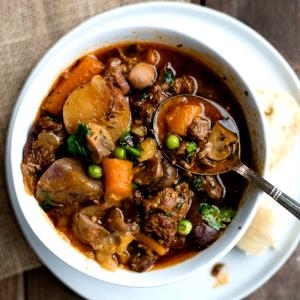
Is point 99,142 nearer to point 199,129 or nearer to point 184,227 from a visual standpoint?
point 199,129

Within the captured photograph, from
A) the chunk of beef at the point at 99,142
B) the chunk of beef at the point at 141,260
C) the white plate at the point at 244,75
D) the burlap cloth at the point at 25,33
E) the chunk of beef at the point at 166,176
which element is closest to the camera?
the chunk of beef at the point at 99,142

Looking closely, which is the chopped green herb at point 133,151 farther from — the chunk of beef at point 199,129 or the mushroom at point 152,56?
the mushroom at point 152,56

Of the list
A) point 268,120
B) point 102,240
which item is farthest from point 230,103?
point 102,240

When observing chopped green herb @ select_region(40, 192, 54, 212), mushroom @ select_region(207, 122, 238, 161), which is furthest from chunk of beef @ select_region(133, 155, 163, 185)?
chopped green herb @ select_region(40, 192, 54, 212)

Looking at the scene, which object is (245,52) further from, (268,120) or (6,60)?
(6,60)

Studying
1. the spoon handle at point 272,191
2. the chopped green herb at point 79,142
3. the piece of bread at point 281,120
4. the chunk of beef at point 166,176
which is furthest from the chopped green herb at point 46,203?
the piece of bread at point 281,120

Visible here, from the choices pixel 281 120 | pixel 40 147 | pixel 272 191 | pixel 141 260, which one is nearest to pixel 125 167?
pixel 40 147
